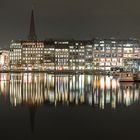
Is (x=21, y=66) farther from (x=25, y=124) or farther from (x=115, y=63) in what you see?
(x=25, y=124)

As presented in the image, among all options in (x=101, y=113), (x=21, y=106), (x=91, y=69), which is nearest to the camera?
(x=101, y=113)

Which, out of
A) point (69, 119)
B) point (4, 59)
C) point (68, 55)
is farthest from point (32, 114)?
point (4, 59)

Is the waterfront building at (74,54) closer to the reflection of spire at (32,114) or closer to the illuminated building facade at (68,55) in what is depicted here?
the illuminated building facade at (68,55)

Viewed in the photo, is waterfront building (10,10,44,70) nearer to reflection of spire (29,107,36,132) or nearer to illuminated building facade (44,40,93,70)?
illuminated building facade (44,40,93,70)

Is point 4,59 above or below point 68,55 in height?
below

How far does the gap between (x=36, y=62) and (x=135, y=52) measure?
43619 millimetres

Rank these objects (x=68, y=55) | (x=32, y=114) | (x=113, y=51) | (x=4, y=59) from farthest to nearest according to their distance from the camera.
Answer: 1. (x=4, y=59)
2. (x=113, y=51)
3. (x=68, y=55)
4. (x=32, y=114)

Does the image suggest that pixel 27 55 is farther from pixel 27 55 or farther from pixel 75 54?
pixel 75 54

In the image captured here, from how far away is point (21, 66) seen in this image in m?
176

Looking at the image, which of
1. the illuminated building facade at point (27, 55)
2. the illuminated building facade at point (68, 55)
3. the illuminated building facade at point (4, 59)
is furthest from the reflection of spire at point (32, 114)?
the illuminated building facade at point (4, 59)

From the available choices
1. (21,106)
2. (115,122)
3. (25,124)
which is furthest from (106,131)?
(21,106)

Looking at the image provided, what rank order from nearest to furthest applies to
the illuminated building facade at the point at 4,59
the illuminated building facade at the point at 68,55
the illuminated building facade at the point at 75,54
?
the illuminated building facade at the point at 68,55
the illuminated building facade at the point at 75,54
the illuminated building facade at the point at 4,59

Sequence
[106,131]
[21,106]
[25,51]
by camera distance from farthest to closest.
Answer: [25,51]
[21,106]
[106,131]

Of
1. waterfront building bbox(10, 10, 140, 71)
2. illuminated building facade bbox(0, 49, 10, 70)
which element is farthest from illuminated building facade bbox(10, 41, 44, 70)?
illuminated building facade bbox(0, 49, 10, 70)
